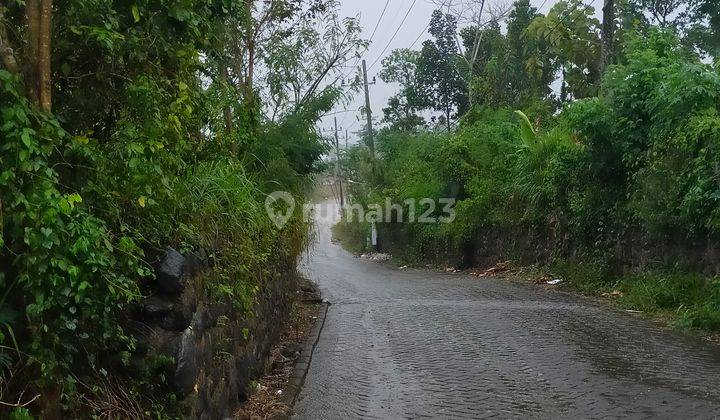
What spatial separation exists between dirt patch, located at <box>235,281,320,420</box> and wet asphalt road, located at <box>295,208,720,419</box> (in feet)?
0.88

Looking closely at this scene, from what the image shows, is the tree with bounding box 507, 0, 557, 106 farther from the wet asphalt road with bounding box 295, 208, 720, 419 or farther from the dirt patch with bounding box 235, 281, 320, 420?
the dirt patch with bounding box 235, 281, 320, 420

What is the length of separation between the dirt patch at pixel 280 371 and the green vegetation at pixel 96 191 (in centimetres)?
102

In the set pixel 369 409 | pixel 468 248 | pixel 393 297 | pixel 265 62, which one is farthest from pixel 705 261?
pixel 468 248

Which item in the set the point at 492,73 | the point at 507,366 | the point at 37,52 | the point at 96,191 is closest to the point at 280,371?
the point at 507,366

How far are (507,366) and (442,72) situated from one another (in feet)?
125

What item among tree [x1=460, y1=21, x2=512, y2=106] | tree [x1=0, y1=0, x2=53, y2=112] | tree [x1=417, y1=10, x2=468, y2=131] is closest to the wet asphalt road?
tree [x1=0, y1=0, x2=53, y2=112]

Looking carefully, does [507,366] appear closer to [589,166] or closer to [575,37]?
[589,166]

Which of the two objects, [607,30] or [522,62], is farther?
[522,62]

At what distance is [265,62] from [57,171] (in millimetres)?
12982

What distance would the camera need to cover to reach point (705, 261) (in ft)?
41.3

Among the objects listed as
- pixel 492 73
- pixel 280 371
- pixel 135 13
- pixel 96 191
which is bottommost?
pixel 280 371

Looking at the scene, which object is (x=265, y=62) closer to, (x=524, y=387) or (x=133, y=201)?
(x=524, y=387)

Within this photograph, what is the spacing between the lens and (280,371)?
9.13m

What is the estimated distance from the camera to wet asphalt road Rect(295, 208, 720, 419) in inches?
263
